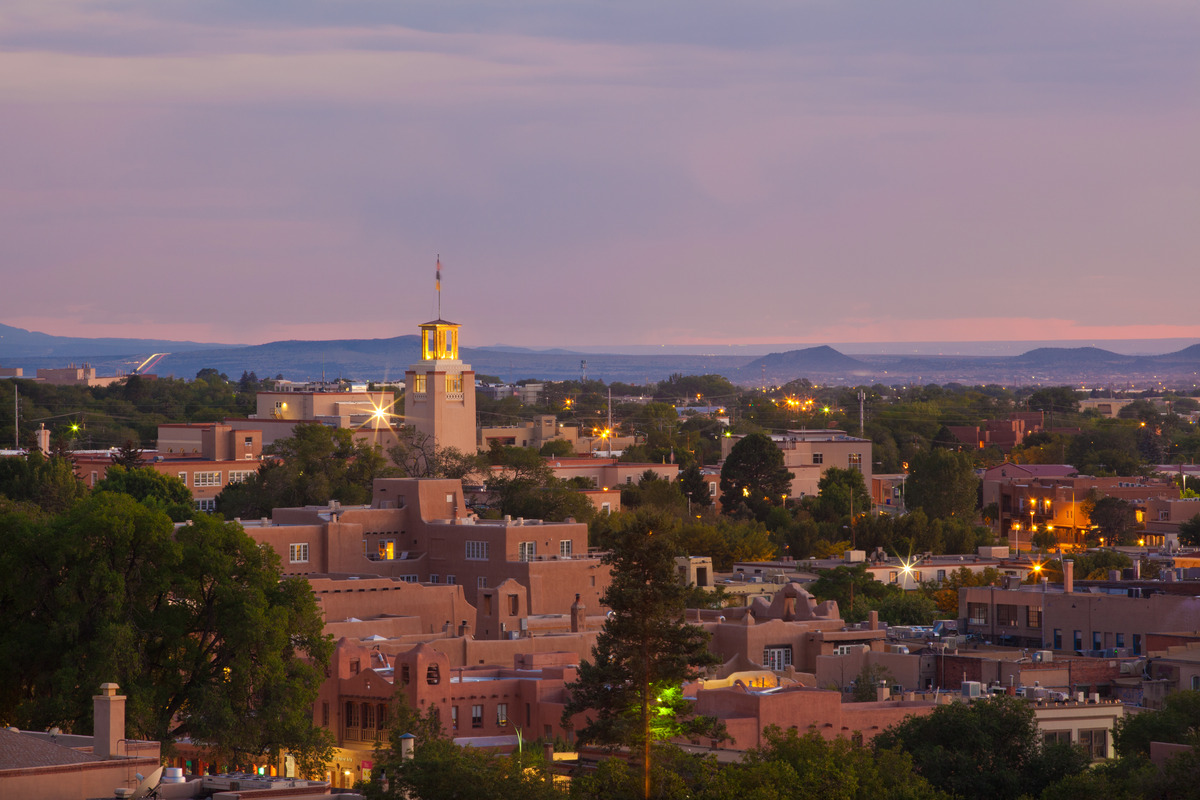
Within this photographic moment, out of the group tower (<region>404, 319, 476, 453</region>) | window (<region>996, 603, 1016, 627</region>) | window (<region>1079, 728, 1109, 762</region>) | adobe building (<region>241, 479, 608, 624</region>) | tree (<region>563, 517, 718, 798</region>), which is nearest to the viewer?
tree (<region>563, 517, 718, 798</region>)

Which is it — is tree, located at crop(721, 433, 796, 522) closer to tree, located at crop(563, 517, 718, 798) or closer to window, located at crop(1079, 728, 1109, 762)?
window, located at crop(1079, 728, 1109, 762)

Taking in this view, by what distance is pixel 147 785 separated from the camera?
1048 inches

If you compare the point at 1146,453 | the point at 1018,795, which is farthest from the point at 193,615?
the point at 1146,453

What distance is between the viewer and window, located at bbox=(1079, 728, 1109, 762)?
44250mm

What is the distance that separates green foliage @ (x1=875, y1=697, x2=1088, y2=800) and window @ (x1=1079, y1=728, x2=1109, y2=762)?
4304 mm

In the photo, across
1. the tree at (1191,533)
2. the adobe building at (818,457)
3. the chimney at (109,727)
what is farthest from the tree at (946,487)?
the chimney at (109,727)

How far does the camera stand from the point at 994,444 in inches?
6900

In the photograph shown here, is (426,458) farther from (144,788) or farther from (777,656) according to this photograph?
(144,788)

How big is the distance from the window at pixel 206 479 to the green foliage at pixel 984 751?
75.4 m

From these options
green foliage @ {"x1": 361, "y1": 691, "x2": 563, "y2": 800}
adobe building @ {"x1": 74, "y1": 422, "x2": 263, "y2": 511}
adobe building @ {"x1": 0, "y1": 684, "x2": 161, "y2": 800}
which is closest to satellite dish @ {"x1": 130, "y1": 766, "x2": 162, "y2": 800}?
adobe building @ {"x1": 0, "y1": 684, "x2": 161, "y2": 800}

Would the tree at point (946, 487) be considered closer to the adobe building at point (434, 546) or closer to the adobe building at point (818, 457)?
the adobe building at point (818, 457)

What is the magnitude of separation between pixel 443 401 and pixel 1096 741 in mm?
69318

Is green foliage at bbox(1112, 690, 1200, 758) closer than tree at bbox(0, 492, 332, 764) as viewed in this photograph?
Yes

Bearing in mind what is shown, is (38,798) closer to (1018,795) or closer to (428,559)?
(1018,795)
